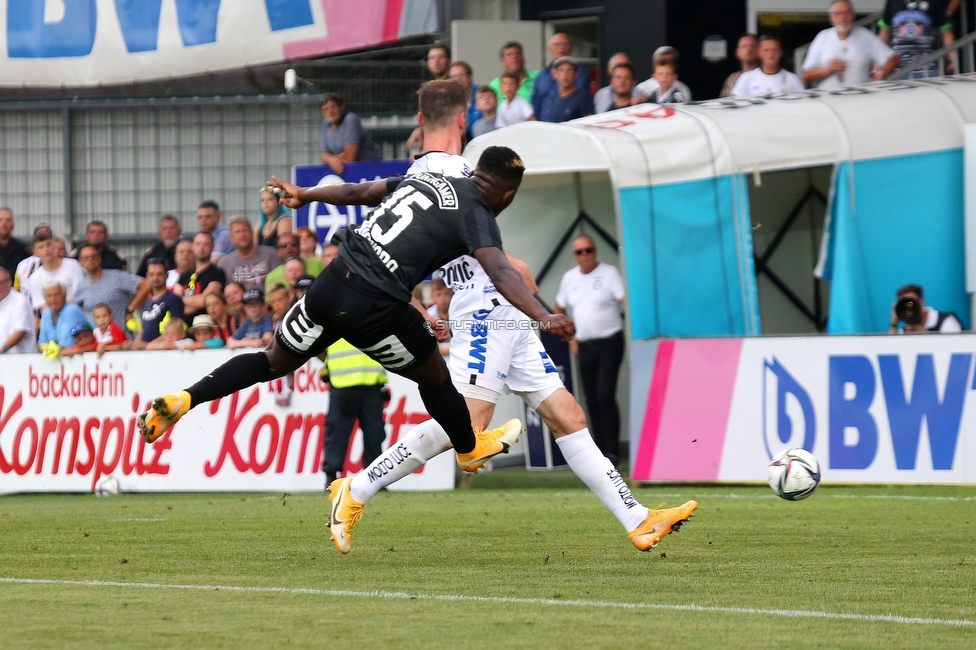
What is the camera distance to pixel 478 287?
8164 millimetres

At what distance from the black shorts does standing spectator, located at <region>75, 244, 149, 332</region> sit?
972 centimetres

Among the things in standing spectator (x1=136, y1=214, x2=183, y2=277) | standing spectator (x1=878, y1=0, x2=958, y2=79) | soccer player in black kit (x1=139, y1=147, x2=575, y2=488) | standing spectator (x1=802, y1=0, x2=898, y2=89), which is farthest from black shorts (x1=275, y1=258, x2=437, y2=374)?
standing spectator (x1=878, y1=0, x2=958, y2=79)

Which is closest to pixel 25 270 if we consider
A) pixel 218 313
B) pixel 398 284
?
pixel 218 313

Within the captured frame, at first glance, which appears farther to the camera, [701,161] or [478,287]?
[701,161]

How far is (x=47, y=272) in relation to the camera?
17.0 metres

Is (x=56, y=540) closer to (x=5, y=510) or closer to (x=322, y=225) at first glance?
(x=5, y=510)

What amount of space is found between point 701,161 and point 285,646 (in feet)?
34.4

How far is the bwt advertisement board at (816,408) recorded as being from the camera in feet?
40.0

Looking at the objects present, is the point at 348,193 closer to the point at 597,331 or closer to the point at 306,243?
the point at 597,331

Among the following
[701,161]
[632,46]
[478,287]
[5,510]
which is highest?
[632,46]

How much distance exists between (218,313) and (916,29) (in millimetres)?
8287

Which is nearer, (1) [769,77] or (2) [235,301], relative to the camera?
(2) [235,301]

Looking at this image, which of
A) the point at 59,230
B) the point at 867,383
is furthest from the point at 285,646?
the point at 59,230

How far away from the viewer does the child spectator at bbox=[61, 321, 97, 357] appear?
14.9m
